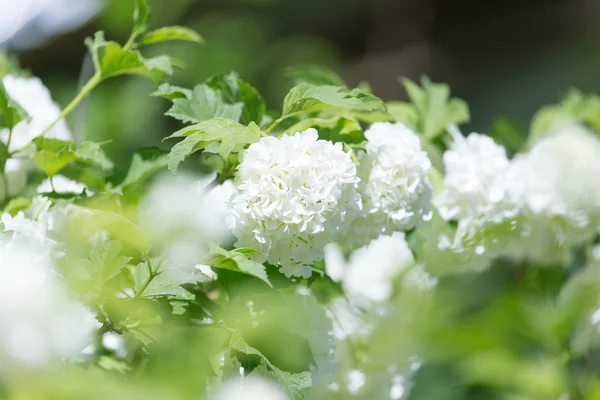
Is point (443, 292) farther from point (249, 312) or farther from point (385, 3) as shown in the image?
point (385, 3)

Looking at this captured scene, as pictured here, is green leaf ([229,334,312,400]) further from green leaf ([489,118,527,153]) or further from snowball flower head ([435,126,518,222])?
green leaf ([489,118,527,153])

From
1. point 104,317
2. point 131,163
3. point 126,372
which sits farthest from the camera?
point 131,163

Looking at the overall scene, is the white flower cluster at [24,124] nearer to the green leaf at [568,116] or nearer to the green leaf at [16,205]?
the green leaf at [16,205]

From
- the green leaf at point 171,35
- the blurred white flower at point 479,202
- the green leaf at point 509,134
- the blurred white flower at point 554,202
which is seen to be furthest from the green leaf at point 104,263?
the green leaf at point 509,134

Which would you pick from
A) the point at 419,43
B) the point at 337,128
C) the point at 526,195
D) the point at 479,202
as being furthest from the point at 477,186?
the point at 419,43

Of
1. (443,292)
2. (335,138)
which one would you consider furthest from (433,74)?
(335,138)

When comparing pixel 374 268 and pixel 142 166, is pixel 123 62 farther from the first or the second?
pixel 374 268
